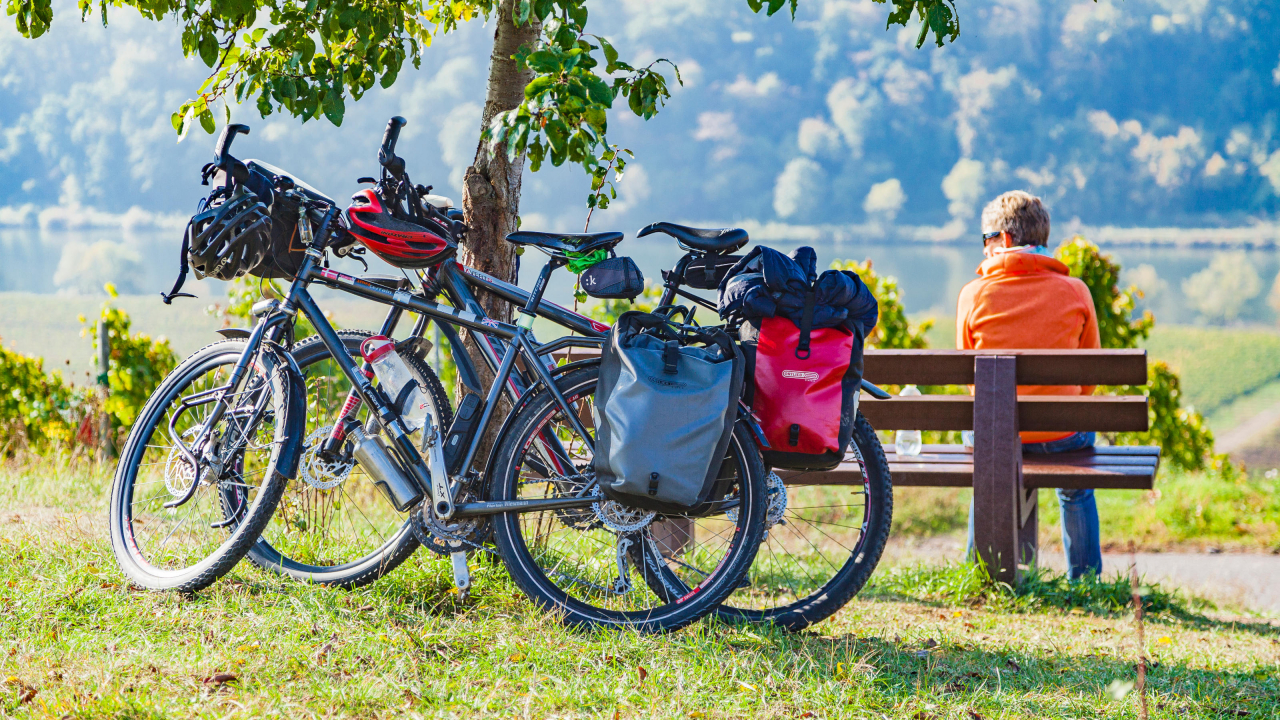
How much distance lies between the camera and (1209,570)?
5.98 meters

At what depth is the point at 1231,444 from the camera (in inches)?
640

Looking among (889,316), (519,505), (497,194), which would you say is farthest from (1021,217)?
(889,316)

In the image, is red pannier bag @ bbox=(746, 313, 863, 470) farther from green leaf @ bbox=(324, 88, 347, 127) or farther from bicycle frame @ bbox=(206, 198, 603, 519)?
green leaf @ bbox=(324, 88, 347, 127)

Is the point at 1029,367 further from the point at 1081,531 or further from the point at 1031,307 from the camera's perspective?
the point at 1081,531

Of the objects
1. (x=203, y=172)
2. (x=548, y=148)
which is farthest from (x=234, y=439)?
(x=548, y=148)

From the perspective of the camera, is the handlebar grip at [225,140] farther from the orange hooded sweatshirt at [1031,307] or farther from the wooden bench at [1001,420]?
the orange hooded sweatshirt at [1031,307]

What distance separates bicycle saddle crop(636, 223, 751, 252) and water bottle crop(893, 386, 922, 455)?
1430mm

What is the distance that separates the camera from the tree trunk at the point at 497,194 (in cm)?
348

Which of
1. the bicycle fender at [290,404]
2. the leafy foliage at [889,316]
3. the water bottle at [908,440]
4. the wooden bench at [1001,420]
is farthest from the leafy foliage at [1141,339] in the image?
the bicycle fender at [290,404]

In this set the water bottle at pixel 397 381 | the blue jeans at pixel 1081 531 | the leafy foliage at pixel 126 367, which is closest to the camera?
the water bottle at pixel 397 381

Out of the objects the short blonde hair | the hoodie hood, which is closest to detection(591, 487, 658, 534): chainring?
the hoodie hood

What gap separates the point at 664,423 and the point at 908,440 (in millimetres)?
2516

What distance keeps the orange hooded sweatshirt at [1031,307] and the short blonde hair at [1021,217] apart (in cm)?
10

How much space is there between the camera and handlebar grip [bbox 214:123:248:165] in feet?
9.26
